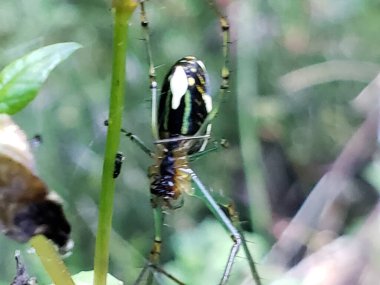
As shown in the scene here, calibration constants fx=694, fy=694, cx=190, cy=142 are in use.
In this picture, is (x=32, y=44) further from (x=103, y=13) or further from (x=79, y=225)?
(x=79, y=225)

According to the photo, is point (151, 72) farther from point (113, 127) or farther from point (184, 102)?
point (113, 127)

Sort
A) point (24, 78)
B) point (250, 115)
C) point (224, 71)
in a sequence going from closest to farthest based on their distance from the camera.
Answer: point (24, 78) < point (224, 71) < point (250, 115)

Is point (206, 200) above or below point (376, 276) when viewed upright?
above

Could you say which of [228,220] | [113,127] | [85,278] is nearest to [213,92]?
[228,220]

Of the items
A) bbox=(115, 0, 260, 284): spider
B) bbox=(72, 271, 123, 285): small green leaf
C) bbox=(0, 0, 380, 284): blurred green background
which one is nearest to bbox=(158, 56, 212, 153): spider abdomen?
bbox=(115, 0, 260, 284): spider

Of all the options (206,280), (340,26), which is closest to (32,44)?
(206,280)

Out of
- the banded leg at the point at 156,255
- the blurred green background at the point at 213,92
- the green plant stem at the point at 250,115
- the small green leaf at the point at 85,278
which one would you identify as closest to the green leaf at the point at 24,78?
the small green leaf at the point at 85,278

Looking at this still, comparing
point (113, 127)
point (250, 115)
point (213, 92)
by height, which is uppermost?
point (113, 127)
